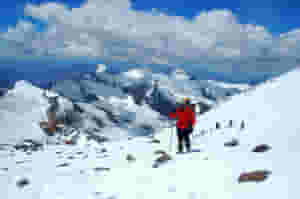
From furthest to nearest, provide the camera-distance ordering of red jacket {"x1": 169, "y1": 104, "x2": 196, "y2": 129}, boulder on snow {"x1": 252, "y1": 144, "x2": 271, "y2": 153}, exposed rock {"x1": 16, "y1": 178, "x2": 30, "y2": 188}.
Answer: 1. red jacket {"x1": 169, "y1": 104, "x2": 196, "y2": 129}
2. exposed rock {"x1": 16, "y1": 178, "x2": 30, "y2": 188}
3. boulder on snow {"x1": 252, "y1": 144, "x2": 271, "y2": 153}

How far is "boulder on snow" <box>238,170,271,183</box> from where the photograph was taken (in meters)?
8.10

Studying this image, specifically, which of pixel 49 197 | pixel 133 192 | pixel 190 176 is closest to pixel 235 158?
pixel 190 176

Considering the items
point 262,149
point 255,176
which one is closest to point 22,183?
point 255,176

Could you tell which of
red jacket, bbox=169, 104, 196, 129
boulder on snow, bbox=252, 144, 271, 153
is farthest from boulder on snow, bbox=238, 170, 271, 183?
red jacket, bbox=169, 104, 196, 129

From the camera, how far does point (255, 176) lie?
8.23 metres

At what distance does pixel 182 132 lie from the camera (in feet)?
50.9

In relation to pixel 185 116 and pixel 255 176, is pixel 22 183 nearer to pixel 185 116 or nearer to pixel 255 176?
pixel 185 116

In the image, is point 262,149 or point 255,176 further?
point 262,149

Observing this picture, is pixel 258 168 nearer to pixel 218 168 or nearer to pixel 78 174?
pixel 218 168

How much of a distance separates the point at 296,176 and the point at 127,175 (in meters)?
7.09

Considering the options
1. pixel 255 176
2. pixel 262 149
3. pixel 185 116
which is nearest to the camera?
pixel 255 176

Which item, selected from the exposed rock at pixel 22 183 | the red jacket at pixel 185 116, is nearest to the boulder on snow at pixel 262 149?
the red jacket at pixel 185 116

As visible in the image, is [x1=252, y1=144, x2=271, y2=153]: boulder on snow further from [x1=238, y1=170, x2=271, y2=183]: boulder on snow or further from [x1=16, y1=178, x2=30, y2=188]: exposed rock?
[x1=16, y1=178, x2=30, y2=188]: exposed rock

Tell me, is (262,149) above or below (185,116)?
below
